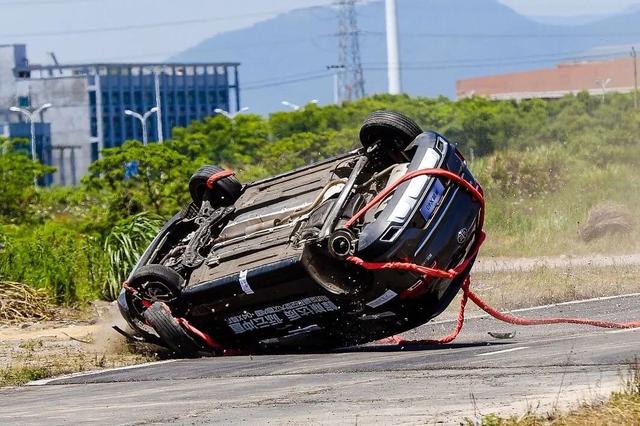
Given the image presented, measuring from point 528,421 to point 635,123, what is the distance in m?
33.8

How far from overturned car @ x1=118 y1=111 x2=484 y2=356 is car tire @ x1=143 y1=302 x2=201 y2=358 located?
0.04 feet

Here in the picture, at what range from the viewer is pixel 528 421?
326 inches

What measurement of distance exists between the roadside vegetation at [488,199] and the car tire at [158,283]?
241 inches

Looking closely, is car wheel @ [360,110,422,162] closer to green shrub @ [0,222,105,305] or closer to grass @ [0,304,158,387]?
grass @ [0,304,158,387]

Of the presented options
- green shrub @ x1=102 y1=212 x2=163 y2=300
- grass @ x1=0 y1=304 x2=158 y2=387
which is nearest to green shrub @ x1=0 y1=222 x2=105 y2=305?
green shrub @ x1=102 y1=212 x2=163 y2=300

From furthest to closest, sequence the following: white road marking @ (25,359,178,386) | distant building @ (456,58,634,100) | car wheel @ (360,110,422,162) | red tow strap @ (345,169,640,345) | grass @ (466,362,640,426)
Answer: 1. distant building @ (456,58,634,100)
2. car wheel @ (360,110,422,162)
3. white road marking @ (25,359,178,386)
4. red tow strap @ (345,169,640,345)
5. grass @ (466,362,640,426)

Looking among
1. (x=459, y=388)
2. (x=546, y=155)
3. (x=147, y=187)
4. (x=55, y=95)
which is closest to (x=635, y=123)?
(x=546, y=155)

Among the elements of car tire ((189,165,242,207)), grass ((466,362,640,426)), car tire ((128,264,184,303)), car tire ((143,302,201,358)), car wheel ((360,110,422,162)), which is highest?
car wheel ((360,110,422,162))

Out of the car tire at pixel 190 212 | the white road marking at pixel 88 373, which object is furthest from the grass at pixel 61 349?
the car tire at pixel 190 212

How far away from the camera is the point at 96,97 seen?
137 meters

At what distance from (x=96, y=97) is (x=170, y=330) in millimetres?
124940

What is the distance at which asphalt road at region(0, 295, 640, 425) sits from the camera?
9328mm

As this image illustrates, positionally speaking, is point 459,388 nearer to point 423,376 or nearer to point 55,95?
point 423,376

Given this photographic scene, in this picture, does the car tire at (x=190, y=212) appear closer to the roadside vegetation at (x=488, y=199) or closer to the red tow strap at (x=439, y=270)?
the red tow strap at (x=439, y=270)
